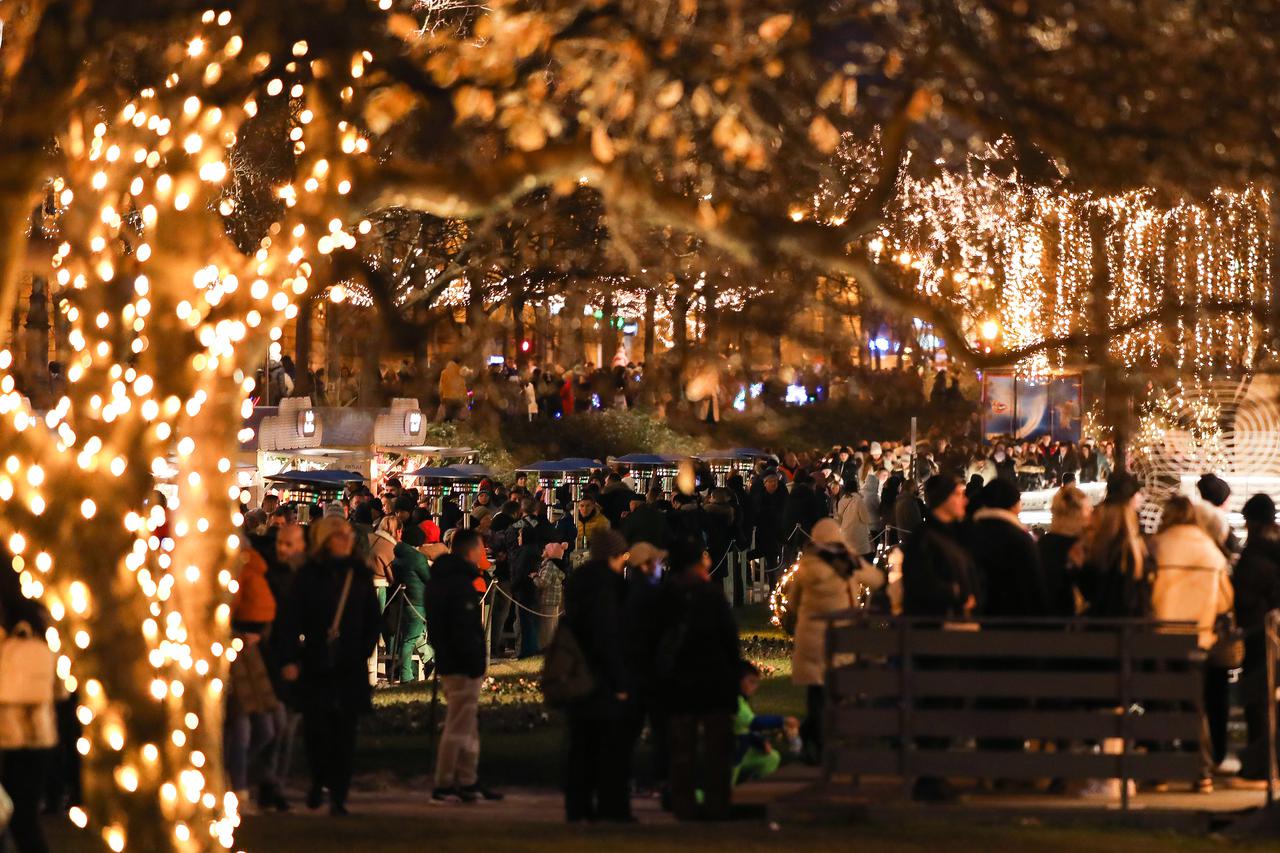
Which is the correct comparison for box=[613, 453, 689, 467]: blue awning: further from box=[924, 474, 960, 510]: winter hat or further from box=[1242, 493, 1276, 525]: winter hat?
box=[924, 474, 960, 510]: winter hat

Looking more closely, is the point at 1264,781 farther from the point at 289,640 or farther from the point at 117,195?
the point at 117,195

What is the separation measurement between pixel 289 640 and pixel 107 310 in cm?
468

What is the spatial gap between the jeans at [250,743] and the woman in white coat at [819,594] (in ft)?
11.3

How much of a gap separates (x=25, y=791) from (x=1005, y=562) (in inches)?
226

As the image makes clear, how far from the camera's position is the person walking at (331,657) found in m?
12.4

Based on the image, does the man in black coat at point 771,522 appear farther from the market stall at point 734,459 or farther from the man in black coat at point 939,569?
the man in black coat at point 939,569

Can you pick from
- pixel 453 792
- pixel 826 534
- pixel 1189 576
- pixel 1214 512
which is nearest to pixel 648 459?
pixel 826 534

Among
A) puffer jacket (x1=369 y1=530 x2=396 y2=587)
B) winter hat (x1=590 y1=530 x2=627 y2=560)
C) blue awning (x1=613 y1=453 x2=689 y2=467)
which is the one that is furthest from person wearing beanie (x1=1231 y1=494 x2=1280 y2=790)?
blue awning (x1=613 y1=453 x2=689 y2=467)

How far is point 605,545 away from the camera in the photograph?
1237 centimetres

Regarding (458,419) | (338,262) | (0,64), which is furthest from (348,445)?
(0,64)

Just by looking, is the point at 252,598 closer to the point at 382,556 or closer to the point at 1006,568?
the point at 1006,568

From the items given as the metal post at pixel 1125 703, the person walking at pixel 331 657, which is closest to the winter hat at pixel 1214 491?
the metal post at pixel 1125 703

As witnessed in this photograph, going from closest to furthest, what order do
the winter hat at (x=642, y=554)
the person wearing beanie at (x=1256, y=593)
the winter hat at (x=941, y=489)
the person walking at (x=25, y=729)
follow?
the person walking at (x=25, y=729)
the winter hat at (x=941, y=489)
the person wearing beanie at (x=1256, y=593)
the winter hat at (x=642, y=554)

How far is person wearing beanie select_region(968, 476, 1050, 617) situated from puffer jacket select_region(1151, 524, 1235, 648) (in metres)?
0.77
